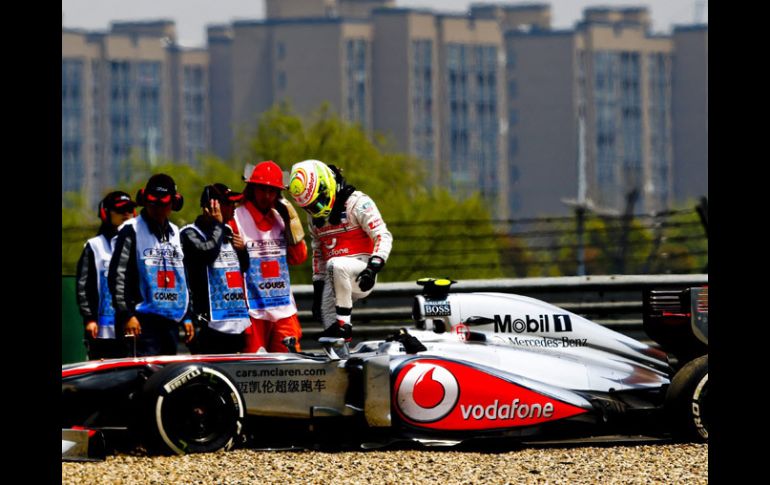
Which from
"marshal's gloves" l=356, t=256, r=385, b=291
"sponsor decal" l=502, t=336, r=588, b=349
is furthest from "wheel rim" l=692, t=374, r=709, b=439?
"marshal's gloves" l=356, t=256, r=385, b=291

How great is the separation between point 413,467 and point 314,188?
234cm

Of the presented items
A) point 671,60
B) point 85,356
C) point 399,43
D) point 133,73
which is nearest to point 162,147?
point 133,73

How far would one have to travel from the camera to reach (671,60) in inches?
6102

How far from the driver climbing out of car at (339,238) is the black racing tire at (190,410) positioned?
3.68ft

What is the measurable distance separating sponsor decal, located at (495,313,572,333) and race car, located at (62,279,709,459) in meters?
0.11

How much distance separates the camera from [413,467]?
21.8 feet

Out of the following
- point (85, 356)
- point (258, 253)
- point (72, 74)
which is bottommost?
point (85, 356)

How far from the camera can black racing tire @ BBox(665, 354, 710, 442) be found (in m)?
7.60

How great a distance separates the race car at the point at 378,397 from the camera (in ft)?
24.1

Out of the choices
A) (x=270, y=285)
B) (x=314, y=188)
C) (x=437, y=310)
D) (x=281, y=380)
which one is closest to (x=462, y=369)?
(x=437, y=310)

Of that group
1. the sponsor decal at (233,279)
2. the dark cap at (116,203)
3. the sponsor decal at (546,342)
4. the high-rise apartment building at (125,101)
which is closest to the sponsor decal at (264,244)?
the sponsor decal at (233,279)
